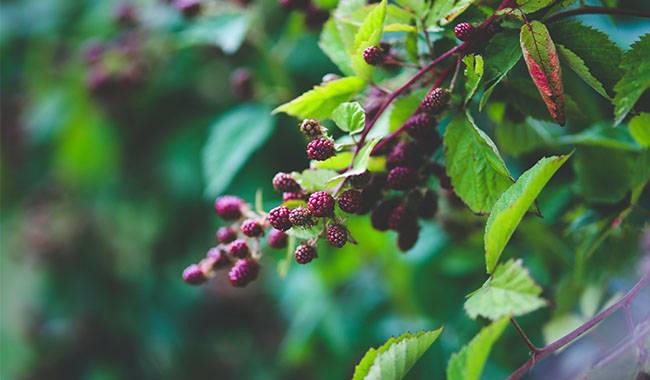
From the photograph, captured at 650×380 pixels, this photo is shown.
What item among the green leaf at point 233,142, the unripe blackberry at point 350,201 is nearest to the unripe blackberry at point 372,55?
the unripe blackberry at point 350,201

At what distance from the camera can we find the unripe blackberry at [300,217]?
580mm

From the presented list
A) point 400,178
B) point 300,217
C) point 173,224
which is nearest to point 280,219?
point 300,217

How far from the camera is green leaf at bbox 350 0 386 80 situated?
0.60 metres

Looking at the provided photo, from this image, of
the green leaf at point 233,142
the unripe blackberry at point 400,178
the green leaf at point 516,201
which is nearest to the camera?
the green leaf at point 516,201

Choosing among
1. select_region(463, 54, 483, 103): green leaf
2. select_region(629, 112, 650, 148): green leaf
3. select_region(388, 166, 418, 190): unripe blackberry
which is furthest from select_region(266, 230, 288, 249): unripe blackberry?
select_region(629, 112, 650, 148): green leaf

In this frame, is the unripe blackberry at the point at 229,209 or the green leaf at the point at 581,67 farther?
the unripe blackberry at the point at 229,209

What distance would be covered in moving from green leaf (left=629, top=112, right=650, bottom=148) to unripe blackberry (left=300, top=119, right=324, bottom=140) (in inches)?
12.9

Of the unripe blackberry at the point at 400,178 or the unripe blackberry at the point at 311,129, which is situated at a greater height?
the unripe blackberry at the point at 311,129

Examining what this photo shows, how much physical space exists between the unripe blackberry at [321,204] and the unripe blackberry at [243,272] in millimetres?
124

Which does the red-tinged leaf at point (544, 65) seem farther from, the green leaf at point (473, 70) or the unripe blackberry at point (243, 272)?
the unripe blackberry at point (243, 272)

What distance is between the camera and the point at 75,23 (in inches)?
72.8

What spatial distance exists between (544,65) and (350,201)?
0.20m

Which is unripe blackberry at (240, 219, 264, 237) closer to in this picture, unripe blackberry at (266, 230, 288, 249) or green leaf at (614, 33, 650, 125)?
unripe blackberry at (266, 230, 288, 249)

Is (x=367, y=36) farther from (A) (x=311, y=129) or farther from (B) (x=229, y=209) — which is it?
(B) (x=229, y=209)
